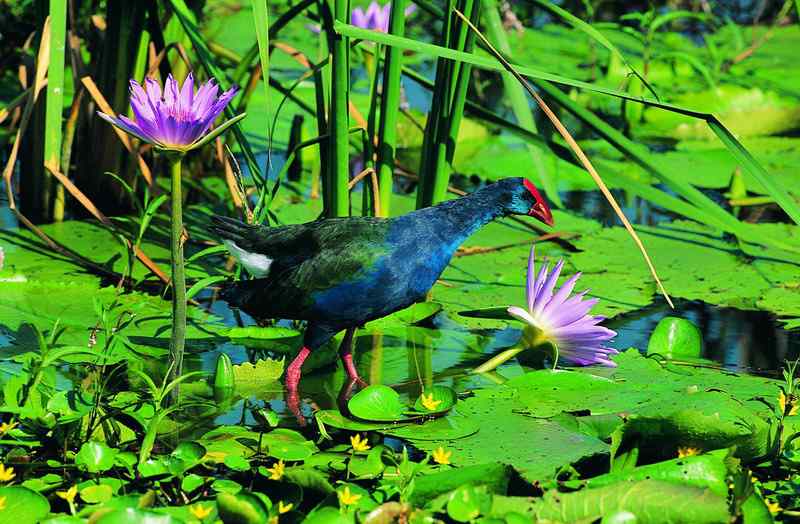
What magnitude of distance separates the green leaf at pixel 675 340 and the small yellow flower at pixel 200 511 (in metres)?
1.46

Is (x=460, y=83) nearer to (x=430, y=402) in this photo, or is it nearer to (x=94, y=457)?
(x=430, y=402)

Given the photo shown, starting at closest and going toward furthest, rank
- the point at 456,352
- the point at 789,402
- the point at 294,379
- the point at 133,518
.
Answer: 1. the point at 133,518
2. the point at 789,402
3. the point at 294,379
4. the point at 456,352

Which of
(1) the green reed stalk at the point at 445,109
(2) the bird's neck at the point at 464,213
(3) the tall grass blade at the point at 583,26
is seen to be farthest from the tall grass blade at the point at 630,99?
(2) the bird's neck at the point at 464,213

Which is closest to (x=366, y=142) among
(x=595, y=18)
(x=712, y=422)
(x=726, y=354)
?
(x=726, y=354)

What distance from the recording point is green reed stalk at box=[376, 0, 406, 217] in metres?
3.04

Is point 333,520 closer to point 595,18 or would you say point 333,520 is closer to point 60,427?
point 60,427

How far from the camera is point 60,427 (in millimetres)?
2359

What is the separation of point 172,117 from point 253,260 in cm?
75

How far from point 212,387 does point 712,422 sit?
124cm

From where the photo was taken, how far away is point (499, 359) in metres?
2.90

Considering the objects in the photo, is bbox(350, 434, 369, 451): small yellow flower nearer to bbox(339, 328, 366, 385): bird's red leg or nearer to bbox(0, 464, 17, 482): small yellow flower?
bbox(339, 328, 366, 385): bird's red leg

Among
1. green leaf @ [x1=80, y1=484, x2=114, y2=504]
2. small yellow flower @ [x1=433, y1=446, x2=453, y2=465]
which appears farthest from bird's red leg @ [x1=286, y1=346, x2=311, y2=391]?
green leaf @ [x1=80, y1=484, x2=114, y2=504]

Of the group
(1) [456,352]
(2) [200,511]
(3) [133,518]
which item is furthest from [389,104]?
(3) [133,518]

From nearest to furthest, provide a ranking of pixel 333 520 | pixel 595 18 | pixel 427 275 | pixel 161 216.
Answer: pixel 333 520 → pixel 427 275 → pixel 161 216 → pixel 595 18
